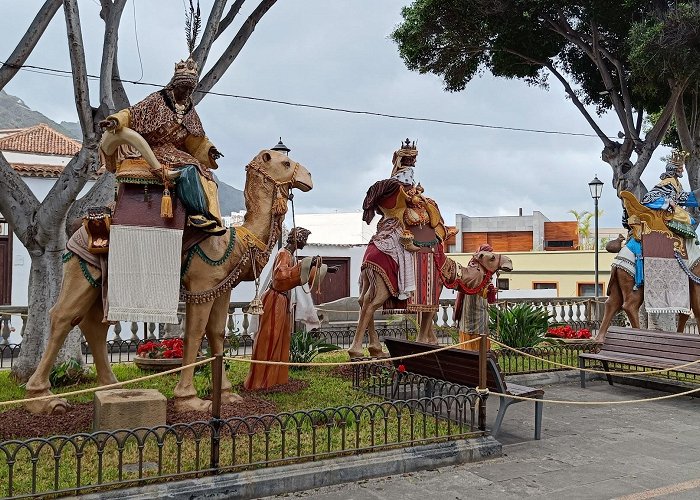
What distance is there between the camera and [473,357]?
616 centimetres

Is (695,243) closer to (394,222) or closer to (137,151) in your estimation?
(394,222)

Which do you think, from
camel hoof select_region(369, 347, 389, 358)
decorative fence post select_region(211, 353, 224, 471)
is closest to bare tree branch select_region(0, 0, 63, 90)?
decorative fence post select_region(211, 353, 224, 471)

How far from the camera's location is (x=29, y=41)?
851cm

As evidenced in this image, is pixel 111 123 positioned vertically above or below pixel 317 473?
above

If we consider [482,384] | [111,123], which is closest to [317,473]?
[482,384]

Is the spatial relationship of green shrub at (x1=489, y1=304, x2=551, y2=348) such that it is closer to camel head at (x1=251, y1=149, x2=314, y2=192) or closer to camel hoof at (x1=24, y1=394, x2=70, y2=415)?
camel head at (x1=251, y1=149, x2=314, y2=192)

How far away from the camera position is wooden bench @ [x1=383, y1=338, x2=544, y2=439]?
612 cm

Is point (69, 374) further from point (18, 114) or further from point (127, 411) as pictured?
point (18, 114)

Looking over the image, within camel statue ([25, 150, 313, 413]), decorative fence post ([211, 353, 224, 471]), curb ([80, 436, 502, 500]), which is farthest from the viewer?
camel statue ([25, 150, 313, 413])

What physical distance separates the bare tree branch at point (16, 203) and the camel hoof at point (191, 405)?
11.2ft

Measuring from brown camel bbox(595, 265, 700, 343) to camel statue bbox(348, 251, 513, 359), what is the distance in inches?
85.0

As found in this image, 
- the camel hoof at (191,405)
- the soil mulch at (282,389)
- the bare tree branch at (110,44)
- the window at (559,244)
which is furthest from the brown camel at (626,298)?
the window at (559,244)

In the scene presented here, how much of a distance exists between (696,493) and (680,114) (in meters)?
11.8

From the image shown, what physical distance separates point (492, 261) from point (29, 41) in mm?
7361
